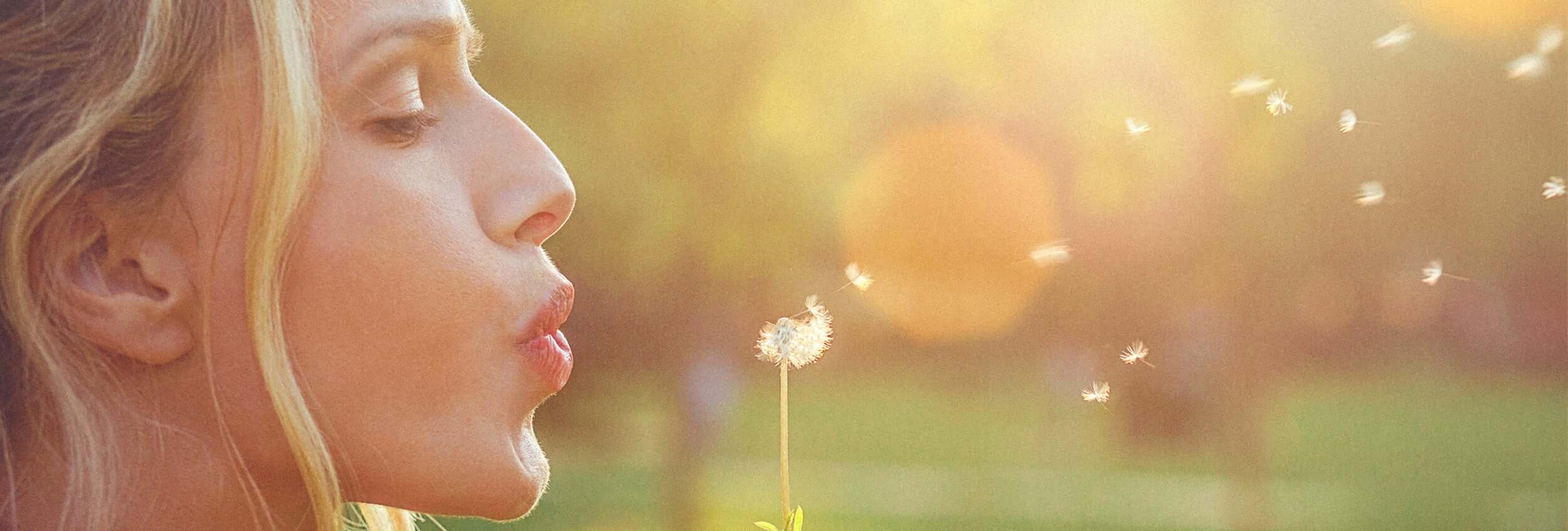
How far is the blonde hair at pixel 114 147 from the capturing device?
1238 millimetres

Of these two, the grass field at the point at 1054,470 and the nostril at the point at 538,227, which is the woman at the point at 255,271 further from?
the grass field at the point at 1054,470

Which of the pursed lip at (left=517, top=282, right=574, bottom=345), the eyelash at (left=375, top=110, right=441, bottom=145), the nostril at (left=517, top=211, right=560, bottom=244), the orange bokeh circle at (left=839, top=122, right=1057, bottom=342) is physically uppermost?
the orange bokeh circle at (left=839, top=122, right=1057, bottom=342)

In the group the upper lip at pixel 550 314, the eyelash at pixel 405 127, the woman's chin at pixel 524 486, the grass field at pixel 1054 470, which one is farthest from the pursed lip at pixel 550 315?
the grass field at pixel 1054 470

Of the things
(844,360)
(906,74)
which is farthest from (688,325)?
(844,360)

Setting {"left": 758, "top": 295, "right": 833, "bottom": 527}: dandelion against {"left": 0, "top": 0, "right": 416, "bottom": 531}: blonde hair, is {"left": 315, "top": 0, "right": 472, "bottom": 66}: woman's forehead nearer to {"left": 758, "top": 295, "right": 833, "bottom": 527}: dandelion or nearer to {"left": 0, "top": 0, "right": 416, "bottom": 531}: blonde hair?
{"left": 0, "top": 0, "right": 416, "bottom": 531}: blonde hair

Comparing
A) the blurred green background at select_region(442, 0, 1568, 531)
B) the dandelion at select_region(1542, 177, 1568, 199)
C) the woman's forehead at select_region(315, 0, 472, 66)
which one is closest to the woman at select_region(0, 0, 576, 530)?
the woman's forehead at select_region(315, 0, 472, 66)

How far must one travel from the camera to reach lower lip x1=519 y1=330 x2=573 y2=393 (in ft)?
4.55

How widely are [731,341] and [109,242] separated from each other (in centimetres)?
665

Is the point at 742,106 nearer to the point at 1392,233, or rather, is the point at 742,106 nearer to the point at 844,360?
the point at 1392,233

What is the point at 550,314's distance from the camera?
55.1 inches

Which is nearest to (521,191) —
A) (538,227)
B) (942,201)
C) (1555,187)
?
→ (538,227)

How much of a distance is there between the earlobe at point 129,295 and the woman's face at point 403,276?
0.03 meters

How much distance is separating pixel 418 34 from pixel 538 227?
0.78 feet

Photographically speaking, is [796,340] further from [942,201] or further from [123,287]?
[942,201]
